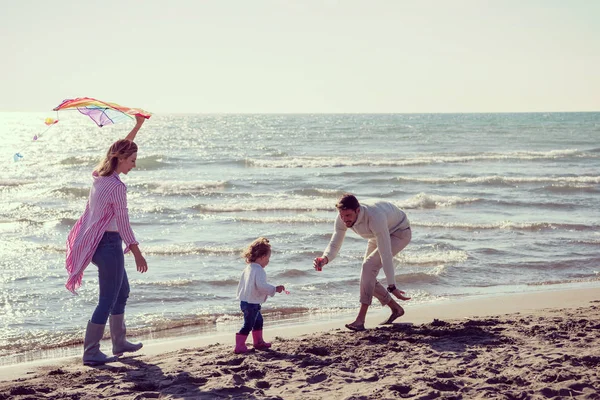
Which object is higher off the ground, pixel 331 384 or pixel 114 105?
pixel 114 105

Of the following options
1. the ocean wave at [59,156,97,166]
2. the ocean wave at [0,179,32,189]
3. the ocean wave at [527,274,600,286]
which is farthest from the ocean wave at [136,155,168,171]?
the ocean wave at [527,274,600,286]

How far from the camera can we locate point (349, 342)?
20.2 feet

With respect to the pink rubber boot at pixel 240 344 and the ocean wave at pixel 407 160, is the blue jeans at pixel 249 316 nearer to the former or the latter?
the pink rubber boot at pixel 240 344

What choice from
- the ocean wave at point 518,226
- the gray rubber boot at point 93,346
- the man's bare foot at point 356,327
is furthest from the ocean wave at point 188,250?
the gray rubber boot at point 93,346

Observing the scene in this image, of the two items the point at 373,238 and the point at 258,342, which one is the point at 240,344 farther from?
the point at 373,238

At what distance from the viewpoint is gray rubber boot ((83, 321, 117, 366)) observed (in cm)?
590

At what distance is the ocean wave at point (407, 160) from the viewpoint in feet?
109

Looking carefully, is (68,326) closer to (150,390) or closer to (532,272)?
(150,390)

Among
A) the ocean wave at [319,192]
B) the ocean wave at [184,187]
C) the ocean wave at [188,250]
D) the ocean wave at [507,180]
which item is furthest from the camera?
the ocean wave at [507,180]

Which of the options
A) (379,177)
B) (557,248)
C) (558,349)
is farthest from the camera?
(379,177)

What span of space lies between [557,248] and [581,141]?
38.2 m

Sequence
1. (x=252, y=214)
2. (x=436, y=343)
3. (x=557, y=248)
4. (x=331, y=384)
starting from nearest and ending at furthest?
(x=331, y=384) < (x=436, y=343) < (x=557, y=248) < (x=252, y=214)

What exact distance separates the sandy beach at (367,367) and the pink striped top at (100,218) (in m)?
0.91

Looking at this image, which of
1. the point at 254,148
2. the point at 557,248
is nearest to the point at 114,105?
the point at 557,248
